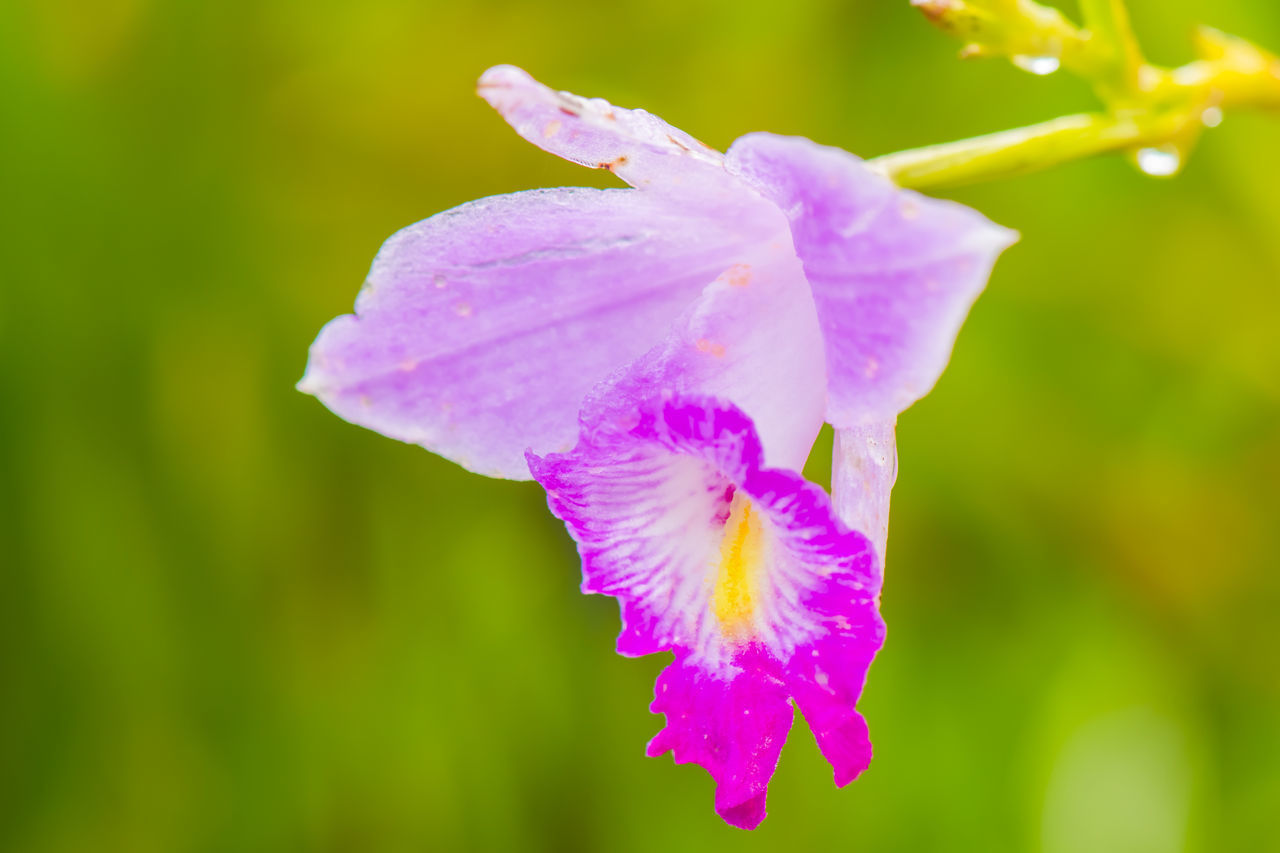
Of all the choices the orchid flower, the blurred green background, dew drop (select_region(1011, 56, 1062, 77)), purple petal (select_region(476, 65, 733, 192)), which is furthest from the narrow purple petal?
the blurred green background

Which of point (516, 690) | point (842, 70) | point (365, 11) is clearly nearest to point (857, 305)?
point (516, 690)

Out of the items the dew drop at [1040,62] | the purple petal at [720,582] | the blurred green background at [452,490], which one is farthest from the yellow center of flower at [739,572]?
the blurred green background at [452,490]

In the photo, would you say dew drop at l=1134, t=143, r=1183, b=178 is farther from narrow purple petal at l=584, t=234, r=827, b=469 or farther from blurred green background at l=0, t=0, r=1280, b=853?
blurred green background at l=0, t=0, r=1280, b=853

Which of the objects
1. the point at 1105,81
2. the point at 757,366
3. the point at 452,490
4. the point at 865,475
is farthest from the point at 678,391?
the point at 452,490

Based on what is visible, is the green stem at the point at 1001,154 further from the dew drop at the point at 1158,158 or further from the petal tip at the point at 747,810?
the petal tip at the point at 747,810

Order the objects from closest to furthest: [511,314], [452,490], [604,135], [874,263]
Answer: [874,263]
[604,135]
[511,314]
[452,490]

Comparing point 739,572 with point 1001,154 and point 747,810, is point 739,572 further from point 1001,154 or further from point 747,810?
point 1001,154

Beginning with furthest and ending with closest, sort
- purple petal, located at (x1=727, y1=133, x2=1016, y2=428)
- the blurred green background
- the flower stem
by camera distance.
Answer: the blurred green background → the flower stem → purple petal, located at (x1=727, y1=133, x2=1016, y2=428)
